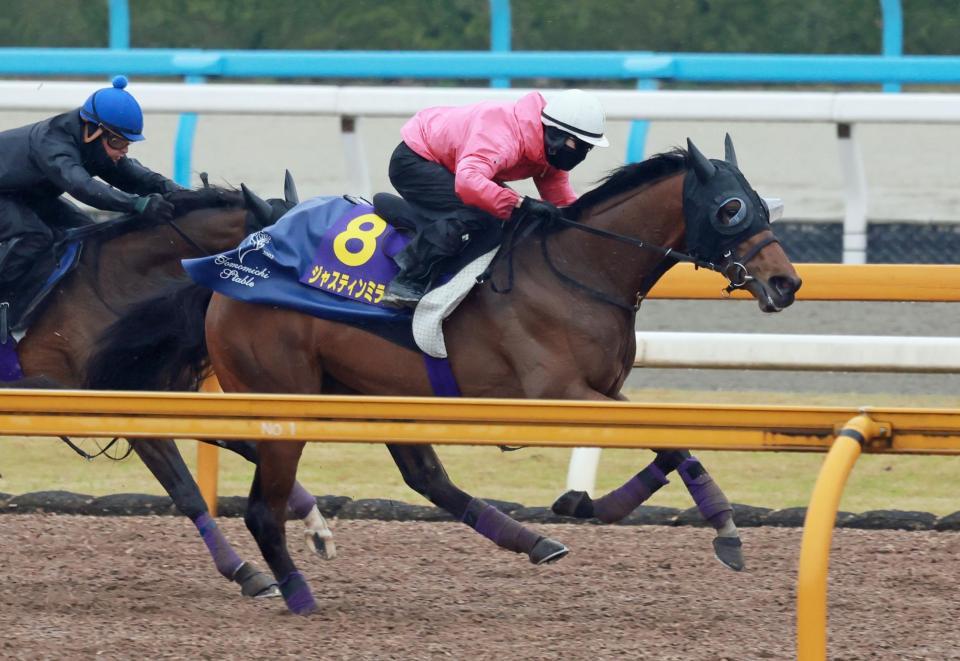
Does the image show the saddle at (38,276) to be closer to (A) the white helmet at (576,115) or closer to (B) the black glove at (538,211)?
(B) the black glove at (538,211)

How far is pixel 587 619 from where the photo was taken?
199 inches

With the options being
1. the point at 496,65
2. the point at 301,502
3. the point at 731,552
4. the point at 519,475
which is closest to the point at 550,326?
the point at 731,552

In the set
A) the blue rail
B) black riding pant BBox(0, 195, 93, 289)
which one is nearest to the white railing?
black riding pant BBox(0, 195, 93, 289)

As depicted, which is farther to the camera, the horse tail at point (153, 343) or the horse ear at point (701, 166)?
the horse tail at point (153, 343)

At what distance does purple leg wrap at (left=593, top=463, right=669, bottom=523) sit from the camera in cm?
533

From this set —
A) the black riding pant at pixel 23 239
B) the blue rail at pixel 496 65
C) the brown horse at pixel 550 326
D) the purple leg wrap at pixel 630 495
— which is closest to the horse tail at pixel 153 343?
the brown horse at pixel 550 326

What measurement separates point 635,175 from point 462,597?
1458 mm

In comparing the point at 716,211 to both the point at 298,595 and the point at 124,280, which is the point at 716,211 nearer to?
the point at 298,595

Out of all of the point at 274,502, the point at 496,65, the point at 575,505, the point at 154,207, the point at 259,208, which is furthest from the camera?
the point at 496,65

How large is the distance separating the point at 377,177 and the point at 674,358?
4918mm

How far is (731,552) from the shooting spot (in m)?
5.26

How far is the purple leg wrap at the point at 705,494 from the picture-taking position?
17.2 feet

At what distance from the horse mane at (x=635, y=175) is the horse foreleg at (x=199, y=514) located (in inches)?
62.0

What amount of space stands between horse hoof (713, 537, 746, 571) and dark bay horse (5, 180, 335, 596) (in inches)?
55.6
